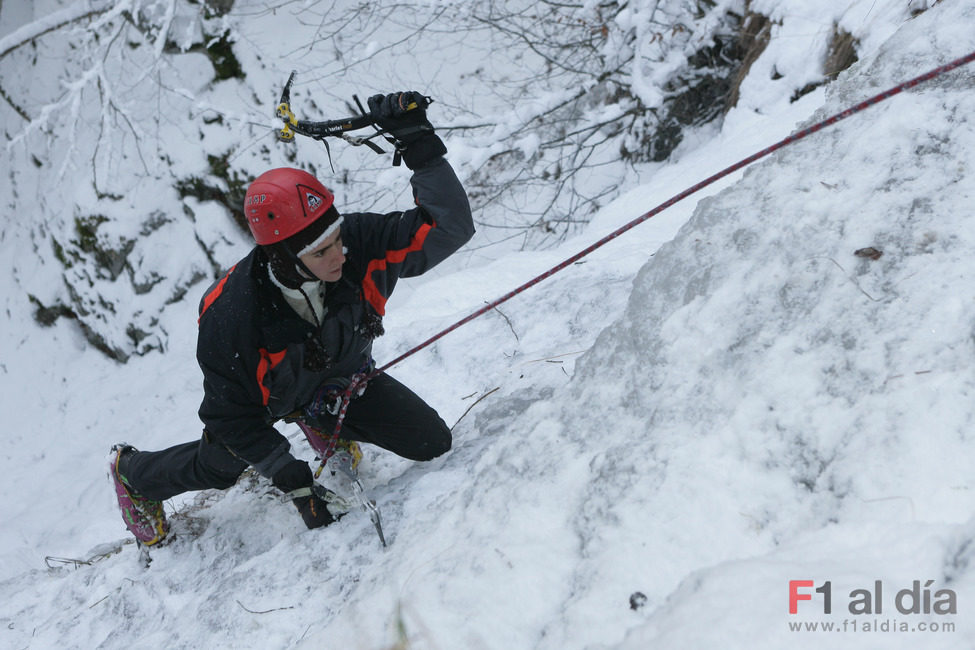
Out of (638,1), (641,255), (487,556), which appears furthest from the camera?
(638,1)

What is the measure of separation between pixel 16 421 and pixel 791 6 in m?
9.14

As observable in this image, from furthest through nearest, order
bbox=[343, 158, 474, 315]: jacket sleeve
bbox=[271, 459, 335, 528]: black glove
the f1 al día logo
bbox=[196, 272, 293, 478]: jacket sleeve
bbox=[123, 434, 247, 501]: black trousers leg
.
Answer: bbox=[123, 434, 247, 501]: black trousers leg → bbox=[271, 459, 335, 528]: black glove → bbox=[343, 158, 474, 315]: jacket sleeve → bbox=[196, 272, 293, 478]: jacket sleeve → the f1 al día logo

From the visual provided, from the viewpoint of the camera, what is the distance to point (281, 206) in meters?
2.21

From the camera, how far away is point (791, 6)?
4.61 m

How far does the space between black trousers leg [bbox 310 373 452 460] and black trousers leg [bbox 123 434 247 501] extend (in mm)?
458

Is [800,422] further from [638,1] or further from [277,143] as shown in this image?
[277,143]

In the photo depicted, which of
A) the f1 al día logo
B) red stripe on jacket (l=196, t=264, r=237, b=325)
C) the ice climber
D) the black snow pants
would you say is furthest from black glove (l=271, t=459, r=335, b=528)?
the f1 al día logo

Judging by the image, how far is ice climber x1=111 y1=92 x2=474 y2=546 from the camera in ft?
7.54

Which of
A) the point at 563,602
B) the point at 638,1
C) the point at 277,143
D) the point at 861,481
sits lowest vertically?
the point at 563,602

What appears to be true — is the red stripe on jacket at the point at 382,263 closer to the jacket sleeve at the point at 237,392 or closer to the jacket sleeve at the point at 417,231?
the jacket sleeve at the point at 417,231

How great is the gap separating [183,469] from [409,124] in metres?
1.80

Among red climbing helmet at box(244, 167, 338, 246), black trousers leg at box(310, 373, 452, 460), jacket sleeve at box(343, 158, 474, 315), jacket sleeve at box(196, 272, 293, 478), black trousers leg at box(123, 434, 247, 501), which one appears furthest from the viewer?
black trousers leg at box(310, 373, 452, 460)

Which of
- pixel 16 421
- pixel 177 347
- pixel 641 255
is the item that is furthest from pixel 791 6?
pixel 16 421

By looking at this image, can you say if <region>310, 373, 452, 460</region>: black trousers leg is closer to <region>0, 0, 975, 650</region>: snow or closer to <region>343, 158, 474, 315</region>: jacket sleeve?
<region>0, 0, 975, 650</region>: snow
